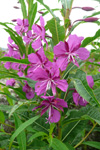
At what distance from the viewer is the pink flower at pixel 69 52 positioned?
118cm

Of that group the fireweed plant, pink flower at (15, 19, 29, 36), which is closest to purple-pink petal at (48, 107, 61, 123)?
the fireweed plant

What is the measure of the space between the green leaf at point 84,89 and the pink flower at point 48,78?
112 millimetres

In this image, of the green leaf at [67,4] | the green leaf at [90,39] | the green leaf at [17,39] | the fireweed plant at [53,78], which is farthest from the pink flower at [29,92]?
the green leaf at [67,4]

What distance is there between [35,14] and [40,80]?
1061 mm

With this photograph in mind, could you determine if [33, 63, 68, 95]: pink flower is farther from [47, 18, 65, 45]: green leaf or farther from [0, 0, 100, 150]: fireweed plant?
[47, 18, 65, 45]: green leaf

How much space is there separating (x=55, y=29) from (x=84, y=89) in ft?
1.72

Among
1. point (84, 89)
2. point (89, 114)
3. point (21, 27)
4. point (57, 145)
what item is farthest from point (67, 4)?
point (57, 145)

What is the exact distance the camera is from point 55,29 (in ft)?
4.22

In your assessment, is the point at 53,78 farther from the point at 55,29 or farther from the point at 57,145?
the point at 57,145

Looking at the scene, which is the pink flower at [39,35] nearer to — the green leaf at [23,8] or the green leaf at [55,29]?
the green leaf at [55,29]

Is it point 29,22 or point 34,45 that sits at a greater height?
point 29,22

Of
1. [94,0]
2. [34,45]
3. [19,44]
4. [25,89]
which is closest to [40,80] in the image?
[34,45]

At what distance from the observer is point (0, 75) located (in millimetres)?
1429

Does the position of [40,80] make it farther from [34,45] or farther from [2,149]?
[2,149]
